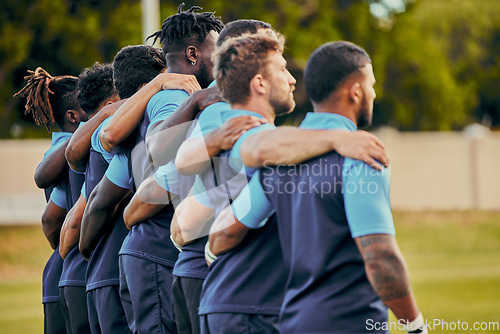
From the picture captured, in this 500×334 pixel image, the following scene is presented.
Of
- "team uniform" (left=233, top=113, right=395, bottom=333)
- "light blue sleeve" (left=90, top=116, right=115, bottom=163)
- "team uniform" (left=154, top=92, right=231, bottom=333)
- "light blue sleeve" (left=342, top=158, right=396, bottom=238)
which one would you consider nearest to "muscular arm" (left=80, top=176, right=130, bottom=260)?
"light blue sleeve" (left=90, top=116, right=115, bottom=163)

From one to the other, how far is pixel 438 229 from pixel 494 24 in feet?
83.3

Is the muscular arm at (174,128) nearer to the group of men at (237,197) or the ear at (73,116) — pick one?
the group of men at (237,197)

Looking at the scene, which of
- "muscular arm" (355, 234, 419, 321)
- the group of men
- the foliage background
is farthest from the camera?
the foliage background

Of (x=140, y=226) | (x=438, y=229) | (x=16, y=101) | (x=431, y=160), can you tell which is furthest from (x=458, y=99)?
(x=140, y=226)

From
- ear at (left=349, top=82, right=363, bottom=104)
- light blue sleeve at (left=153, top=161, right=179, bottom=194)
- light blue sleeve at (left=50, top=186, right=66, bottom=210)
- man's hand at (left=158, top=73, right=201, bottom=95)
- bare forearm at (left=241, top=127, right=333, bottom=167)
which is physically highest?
man's hand at (left=158, top=73, right=201, bottom=95)

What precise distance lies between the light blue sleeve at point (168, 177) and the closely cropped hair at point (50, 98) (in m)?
1.90

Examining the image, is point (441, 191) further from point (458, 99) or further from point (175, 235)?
point (175, 235)

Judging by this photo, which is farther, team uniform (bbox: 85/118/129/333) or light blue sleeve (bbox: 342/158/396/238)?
team uniform (bbox: 85/118/129/333)

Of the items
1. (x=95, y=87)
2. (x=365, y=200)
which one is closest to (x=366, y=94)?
(x=365, y=200)

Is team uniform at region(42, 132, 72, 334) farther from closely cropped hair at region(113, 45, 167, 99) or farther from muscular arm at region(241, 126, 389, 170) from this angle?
muscular arm at region(241, 126, 389, 170)

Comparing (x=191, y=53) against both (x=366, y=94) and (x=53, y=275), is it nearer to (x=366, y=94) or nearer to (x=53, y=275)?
(x=366, y=94)

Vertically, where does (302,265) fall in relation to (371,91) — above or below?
below

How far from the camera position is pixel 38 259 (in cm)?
1989

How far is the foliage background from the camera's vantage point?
23.3 meters
